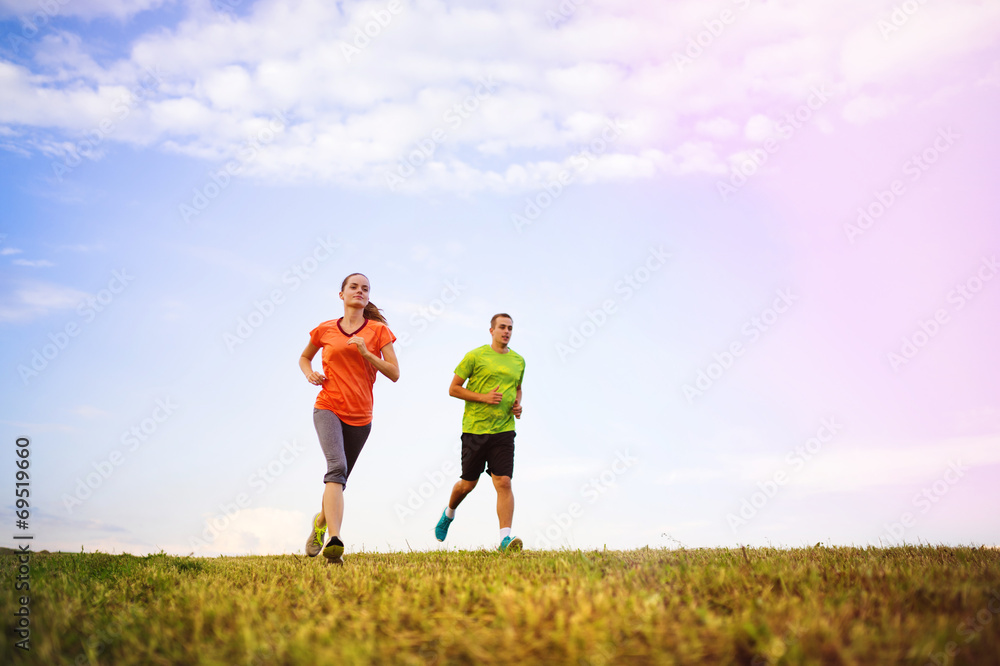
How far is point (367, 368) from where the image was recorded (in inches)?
289

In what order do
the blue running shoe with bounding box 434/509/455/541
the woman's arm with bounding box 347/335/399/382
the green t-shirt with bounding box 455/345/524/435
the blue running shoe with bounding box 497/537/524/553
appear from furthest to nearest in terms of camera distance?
the blue running shoe with bounding box 434/509/455/541
the green t-shirt with bounding box 455/345/524/435
the blue running shoe with bounding box 497/537/524/553
the woman's arm with bounding box 347/335/399/382

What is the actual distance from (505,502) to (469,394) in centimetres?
137

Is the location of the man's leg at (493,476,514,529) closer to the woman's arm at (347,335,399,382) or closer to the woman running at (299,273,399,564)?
the woman running at (299,273,399,564)

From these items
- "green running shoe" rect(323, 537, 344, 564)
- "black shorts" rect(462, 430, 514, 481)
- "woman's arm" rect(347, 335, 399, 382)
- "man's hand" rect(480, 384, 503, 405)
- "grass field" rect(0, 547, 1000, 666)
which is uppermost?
"woman's arm" rect(347, 335, 399, 382)

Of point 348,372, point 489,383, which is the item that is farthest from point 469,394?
point 348,372

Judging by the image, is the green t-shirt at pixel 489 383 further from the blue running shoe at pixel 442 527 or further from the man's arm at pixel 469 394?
the blue running shoe at pixel 442 527

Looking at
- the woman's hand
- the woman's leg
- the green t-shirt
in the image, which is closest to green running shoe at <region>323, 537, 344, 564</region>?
the woman's leg

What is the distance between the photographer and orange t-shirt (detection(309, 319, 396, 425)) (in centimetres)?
714

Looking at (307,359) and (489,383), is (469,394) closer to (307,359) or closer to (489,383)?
(489,383)

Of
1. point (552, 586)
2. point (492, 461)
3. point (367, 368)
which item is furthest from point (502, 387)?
point (552, 586)

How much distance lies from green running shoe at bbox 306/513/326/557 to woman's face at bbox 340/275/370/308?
109 inches

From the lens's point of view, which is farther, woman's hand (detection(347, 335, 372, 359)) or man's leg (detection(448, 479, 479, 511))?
man's leg (detection(448, 479, 479, 511))

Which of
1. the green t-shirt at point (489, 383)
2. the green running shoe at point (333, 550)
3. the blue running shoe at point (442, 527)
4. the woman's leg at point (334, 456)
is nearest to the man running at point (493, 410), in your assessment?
the green t-shirt at point (489, 383)

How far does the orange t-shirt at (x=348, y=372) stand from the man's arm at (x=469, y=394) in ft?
4.24
